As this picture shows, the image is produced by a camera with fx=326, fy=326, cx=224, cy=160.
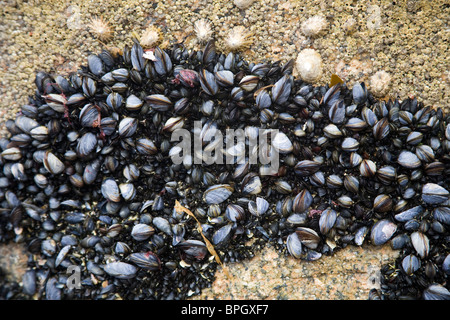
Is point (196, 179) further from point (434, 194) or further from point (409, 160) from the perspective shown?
point (434, 194)

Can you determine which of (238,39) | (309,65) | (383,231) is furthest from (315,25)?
(383,231)

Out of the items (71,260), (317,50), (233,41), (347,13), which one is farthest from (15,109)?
(347,13)

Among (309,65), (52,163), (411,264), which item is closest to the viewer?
(411,264)

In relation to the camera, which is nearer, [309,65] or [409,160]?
[409,160]

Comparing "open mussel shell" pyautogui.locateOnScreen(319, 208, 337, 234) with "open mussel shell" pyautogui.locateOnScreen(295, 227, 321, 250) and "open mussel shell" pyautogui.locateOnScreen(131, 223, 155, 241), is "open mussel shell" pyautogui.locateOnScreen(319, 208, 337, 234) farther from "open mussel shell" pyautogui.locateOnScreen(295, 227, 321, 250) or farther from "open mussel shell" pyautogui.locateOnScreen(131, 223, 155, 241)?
"open mussel shell" pyautogui.locateOnScreen(131, 223, 155, 241)

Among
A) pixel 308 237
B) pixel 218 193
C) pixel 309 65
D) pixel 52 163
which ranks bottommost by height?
pixel 308 237

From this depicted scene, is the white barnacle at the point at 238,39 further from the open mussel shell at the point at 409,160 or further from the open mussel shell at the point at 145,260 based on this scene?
the open mussel shell at the point at 145,260

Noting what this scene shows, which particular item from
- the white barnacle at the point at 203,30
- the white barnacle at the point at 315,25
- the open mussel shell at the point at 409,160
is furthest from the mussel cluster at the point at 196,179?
the white barnacle at the point at 315,25

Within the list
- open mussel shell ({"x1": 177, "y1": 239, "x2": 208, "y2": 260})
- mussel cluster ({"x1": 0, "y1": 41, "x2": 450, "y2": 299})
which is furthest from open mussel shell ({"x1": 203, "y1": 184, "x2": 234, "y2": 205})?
open mussel shell ({"x1": 177, "y1": 239, "x2": 208, "y2": 260})

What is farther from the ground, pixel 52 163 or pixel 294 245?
pixel 52 163
